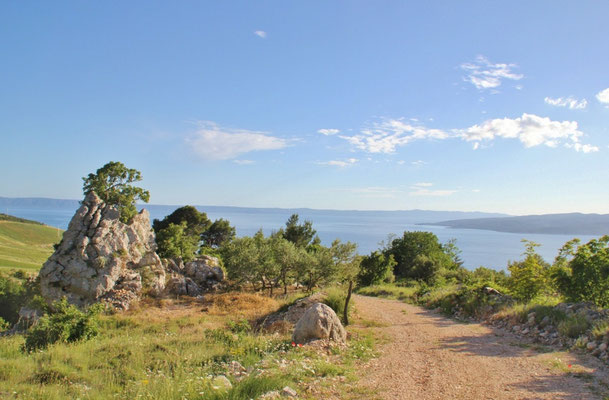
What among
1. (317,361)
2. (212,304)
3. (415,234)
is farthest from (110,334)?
(415,234)

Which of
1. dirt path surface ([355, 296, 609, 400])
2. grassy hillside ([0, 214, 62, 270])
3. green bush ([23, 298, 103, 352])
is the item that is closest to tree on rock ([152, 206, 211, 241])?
green bush ([23, 298, 103, 352])

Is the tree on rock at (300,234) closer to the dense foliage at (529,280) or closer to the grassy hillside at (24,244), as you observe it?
the dense foliage at (529,280)

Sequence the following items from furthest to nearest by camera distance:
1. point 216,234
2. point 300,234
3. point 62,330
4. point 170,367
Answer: point 216,234 < point 300,234 < point 62,330 < point 170,367

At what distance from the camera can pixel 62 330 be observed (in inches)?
426

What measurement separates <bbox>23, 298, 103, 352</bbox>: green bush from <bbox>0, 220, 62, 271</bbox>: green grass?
72.0 metres

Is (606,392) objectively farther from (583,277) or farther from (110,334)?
(110,334)

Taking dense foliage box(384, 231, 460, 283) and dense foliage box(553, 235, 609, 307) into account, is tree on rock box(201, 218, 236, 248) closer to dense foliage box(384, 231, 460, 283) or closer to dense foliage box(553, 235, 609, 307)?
dense foliage box(384, 231, 460, 283)

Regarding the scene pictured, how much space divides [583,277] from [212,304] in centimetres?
1760

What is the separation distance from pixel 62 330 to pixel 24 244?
110 meters

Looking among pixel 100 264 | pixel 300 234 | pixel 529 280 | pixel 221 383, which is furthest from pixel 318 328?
pixel 300 234

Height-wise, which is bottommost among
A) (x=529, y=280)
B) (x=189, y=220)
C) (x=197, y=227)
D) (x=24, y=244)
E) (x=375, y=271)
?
(x=24, y=244)

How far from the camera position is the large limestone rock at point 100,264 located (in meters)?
20.8

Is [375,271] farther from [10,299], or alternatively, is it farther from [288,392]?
[10,299]

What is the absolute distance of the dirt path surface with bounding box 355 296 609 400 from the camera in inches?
258
